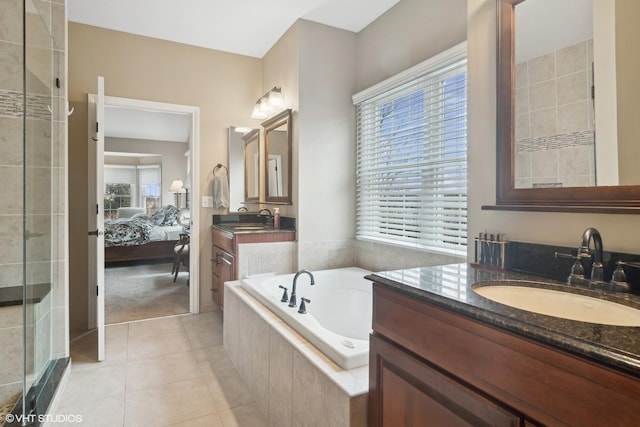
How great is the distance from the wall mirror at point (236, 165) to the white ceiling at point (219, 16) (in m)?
0.89

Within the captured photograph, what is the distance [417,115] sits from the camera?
2502 mm

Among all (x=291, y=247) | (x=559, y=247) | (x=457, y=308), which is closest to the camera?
(x=457, y=308)

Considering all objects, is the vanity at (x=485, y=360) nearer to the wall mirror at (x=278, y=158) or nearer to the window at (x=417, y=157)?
the window at (x=417, y=157)

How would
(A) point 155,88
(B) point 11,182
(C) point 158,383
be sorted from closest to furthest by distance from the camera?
1. (B) point 11,182
2. (C) point 158,383
3. (A) point 155,88

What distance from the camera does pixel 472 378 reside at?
842mm

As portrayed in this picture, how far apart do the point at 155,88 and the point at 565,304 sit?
3569 millimetres

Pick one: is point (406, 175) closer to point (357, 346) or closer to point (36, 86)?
point (357, 346)

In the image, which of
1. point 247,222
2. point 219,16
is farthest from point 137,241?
point 219,16

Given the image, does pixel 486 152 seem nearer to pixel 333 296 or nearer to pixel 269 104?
pixel 333 296

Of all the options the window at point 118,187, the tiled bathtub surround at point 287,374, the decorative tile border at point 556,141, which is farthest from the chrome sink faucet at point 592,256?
the window at point 118,187

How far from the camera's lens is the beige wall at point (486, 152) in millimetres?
1312

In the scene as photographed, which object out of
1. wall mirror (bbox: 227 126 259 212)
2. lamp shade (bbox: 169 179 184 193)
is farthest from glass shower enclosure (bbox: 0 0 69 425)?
lamp shade (bbox: 169 179 184 193)

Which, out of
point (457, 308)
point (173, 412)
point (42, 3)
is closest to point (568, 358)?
point (457, 308)

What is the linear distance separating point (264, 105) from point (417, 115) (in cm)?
162
